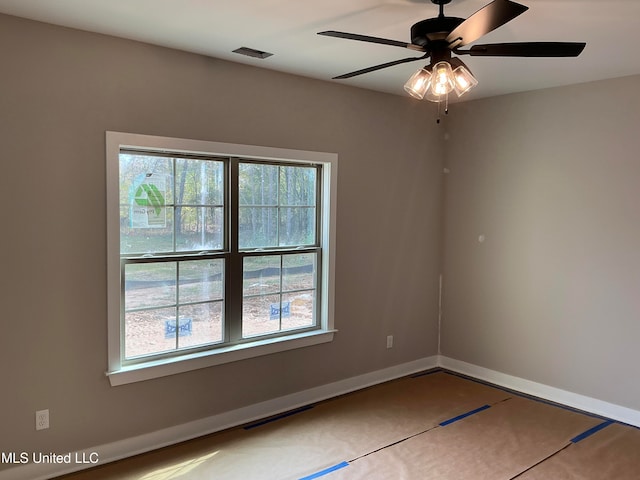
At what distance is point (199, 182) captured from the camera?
361 cm

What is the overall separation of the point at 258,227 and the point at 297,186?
49 centimetres

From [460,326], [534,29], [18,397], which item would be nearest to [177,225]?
[18,397]

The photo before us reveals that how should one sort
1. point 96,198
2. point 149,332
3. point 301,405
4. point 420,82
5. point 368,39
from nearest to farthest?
1. point 368,39
2. point 420,82
3. point 96,198
4. point 149,332
5. point 301,405

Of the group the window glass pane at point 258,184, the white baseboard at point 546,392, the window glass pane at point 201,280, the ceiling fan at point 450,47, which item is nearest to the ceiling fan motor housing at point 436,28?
the ceiling fan at point 450,47

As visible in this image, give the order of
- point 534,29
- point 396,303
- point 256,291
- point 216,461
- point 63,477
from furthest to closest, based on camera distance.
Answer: point 396,303 → point 256,291 → point 216,461 → point 63,477 → point 534,29

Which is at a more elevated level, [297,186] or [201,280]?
[297,186]

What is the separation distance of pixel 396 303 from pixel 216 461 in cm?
223

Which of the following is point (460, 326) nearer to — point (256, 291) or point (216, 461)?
point (256, 291)

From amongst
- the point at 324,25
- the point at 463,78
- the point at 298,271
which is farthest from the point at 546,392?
the point at 324,25

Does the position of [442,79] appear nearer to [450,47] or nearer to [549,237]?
[450,47]

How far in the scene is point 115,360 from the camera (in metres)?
3.21

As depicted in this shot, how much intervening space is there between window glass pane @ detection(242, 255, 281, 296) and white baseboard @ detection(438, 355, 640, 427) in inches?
84.4

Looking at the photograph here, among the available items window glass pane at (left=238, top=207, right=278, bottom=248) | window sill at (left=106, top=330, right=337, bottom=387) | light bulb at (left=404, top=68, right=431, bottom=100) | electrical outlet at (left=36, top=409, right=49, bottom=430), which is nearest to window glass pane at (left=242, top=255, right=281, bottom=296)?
window glass pane at (left=238, top=207, right=278, bottom=248)

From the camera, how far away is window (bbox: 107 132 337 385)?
3305mm
